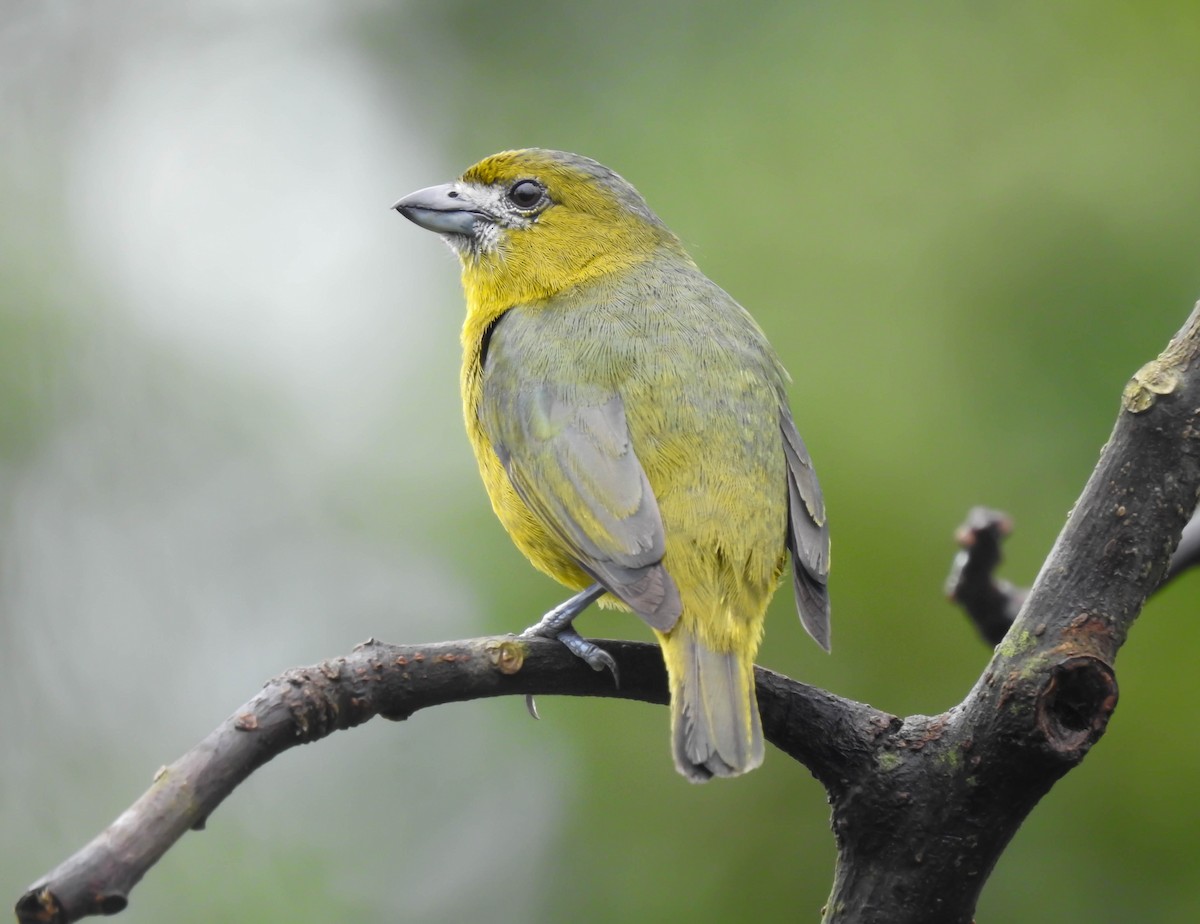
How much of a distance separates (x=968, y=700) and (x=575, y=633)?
78cm

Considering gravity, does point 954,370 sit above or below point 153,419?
above

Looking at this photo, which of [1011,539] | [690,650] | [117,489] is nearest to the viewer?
[690,650]

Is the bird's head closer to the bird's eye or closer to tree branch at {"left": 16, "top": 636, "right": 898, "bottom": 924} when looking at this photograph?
the bird's eye

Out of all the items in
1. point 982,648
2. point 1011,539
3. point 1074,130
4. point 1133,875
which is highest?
point 1074,130

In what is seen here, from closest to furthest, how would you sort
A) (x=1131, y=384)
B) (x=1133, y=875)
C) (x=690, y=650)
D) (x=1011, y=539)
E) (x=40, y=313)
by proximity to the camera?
1. (x=1131, y=384)
2. (x=690, y=650)
3. (x=1133, y=875)
4. (x=1011, y=539)
5. (x=40, y=313)

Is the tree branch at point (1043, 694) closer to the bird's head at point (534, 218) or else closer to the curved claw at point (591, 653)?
the curved claw at point (591, 653)

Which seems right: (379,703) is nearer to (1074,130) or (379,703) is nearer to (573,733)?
(573,733)

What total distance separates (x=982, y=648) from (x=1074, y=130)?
1911mm

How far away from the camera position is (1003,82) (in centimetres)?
504

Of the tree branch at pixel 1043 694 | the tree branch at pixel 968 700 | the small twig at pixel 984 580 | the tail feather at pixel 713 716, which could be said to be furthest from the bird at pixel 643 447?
the small twig at pixel 984 580

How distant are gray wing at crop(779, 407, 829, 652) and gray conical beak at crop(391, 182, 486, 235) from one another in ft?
4.50

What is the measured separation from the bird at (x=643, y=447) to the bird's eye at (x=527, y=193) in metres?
0.06

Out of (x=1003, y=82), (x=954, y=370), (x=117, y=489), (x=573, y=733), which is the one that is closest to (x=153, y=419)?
(x=117, y=489)

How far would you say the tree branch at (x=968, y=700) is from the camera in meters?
2.18
